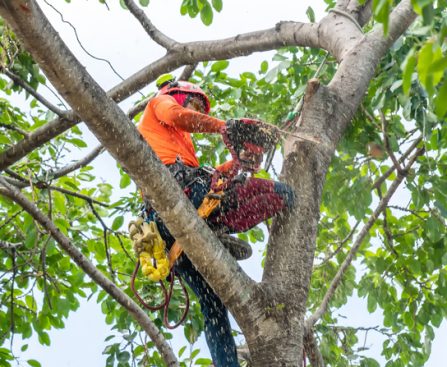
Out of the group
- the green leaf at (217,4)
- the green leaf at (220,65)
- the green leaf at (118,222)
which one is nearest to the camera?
the green leaf at (217,4)

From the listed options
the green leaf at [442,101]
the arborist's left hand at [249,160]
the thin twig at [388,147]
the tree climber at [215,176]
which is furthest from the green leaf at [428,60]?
the thin twig at [388,147]

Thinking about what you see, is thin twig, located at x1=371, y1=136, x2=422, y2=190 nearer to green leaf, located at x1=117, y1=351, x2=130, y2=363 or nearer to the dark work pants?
the dark work pants

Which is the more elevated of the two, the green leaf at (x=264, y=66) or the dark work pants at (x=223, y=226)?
the green leaf at (x=264, y=66)

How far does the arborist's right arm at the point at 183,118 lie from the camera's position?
139 inches

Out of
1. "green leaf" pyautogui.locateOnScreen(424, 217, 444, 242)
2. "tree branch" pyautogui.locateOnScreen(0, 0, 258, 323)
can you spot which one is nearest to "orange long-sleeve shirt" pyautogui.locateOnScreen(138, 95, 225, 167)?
"tree branch" pyautogui.locateOnScreen(0, 0, 258, 323)

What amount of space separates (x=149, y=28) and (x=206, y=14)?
0.38 m

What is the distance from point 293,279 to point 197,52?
174 centimetres

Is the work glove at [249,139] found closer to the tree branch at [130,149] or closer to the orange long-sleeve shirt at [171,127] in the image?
the orange long-sleeve shirt at [171,127]

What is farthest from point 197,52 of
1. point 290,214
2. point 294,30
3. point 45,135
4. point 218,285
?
point 218,285

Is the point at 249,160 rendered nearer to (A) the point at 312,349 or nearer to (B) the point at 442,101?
(A) the point at 312,349

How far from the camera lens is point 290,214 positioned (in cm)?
335

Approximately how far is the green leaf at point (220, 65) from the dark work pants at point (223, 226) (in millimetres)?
1530

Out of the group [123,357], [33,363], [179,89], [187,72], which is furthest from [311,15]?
[33,363]

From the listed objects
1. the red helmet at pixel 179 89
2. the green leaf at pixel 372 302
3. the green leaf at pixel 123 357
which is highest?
the red helmet at pixel 179 89
